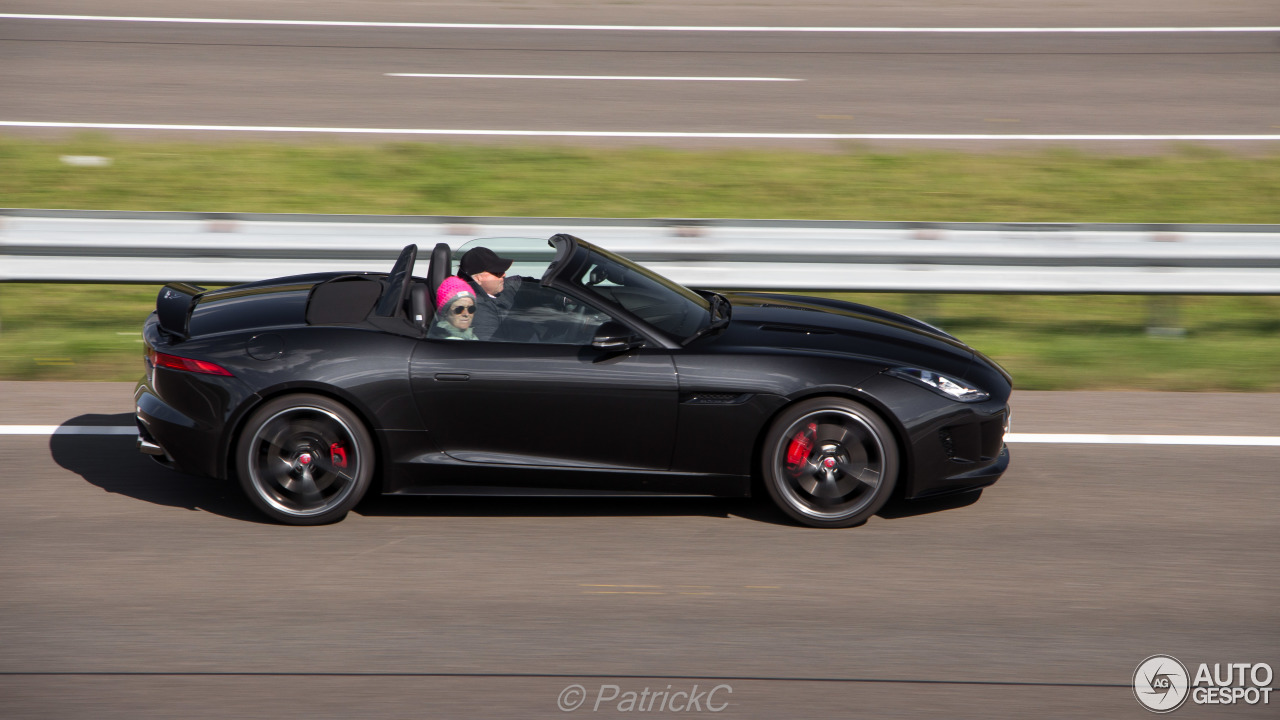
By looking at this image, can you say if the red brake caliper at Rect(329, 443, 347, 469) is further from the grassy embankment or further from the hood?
the grassy embankment

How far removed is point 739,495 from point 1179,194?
7575 millimetres

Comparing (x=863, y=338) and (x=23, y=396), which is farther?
(x=23, y=396)

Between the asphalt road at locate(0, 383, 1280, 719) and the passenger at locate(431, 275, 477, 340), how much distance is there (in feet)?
2.86

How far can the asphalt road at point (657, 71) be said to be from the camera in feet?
41.9

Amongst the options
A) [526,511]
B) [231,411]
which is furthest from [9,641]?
[526,511]

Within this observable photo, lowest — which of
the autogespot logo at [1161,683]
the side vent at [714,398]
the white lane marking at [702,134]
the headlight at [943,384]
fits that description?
the autogespot logo at [1161,683]

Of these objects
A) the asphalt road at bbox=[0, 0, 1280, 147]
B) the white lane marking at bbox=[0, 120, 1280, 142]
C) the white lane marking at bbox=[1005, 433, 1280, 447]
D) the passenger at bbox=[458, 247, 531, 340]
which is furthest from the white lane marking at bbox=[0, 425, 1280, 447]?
the white lane marking at bbox=[0, 120, 1280, 142]

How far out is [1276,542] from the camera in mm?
5336

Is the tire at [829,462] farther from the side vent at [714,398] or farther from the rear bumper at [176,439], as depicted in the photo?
the rear bumper at [176,439]

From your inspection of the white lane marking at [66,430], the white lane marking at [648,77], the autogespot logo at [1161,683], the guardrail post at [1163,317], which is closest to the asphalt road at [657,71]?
the white lane marking at [648,77]

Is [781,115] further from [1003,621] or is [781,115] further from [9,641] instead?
[9,641]

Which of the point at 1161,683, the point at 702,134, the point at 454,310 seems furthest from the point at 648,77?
the point at 1161,683

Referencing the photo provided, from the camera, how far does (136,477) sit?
19.9 ft

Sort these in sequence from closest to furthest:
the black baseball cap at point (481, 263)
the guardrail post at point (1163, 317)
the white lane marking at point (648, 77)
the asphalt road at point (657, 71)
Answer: the black baseball cap at point (481, 263) → the guardrail post at point (1163, 317) → the asphalt road at point (657, 71) → the white lane marking at point (648, 77)
